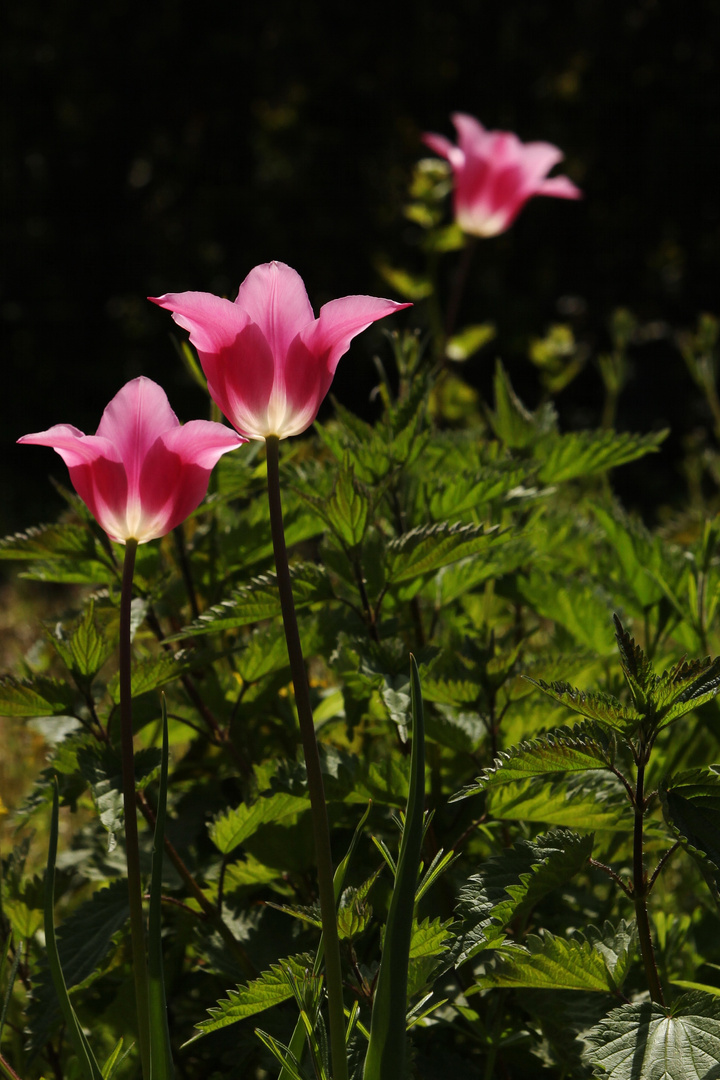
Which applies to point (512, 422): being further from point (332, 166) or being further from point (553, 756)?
point (332, 166)

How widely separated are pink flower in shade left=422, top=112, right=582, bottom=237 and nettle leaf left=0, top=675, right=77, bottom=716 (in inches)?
50.9

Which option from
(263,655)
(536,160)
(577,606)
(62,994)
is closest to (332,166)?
(536,160)

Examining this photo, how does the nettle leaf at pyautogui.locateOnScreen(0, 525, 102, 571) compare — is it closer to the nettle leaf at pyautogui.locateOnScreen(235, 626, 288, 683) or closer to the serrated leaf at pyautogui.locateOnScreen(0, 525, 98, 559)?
the serrated leaf at pyautogui.locateOnScreen(0, 525, 98, 559)

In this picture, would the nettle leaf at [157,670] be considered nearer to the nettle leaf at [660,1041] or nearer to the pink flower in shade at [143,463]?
the pink flower in shade at [143,463]

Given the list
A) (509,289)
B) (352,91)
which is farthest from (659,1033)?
(352,91)

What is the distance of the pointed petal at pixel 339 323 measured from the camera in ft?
2.24

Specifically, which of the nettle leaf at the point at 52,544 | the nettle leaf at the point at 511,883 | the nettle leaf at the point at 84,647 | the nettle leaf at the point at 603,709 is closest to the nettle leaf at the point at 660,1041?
the nettle leaf at the point at 511,883

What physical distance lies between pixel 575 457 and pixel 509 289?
11.9 feet

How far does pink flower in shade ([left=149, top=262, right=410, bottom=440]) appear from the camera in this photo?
27.3 inches

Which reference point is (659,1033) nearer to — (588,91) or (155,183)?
(588,91)

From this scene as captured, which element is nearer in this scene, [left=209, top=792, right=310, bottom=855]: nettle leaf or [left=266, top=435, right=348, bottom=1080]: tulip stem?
[left=266, top=435, right=348, bottom=1080]: tulip stem

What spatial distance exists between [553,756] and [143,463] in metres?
0.37

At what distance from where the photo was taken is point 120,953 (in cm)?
108

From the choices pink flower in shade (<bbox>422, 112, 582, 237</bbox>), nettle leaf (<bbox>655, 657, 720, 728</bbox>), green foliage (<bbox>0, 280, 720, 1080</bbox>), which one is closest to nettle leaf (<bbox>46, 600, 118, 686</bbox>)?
green foliage (<bbox>0, 280, 720, 1080</bbox>)
